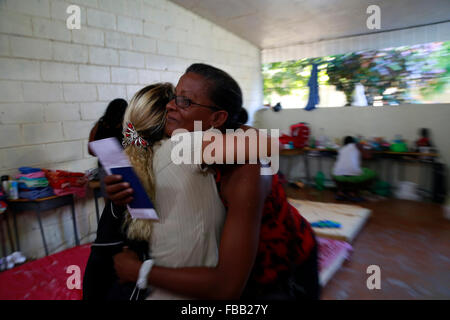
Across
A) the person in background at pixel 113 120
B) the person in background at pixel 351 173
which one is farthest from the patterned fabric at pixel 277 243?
the person in background at pixel 351 173

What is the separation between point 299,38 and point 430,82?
94.6 inches

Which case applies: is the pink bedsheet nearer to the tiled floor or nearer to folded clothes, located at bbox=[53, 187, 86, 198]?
the tiled floor

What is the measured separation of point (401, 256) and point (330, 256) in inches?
33.1

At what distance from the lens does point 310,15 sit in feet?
15.9

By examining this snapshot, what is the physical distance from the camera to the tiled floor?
96.4 inches

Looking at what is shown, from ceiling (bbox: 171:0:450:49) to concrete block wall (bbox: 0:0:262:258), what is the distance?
3.17ft

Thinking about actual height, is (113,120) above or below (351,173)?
above

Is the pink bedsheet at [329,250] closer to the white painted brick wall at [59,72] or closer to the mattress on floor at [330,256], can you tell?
the mattress on floor at [330,256]

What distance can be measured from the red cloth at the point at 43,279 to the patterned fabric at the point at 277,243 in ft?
5.95

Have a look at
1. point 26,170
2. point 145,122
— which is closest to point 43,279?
point 26,170

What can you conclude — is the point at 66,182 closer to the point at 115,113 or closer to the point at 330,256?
the point at 115,113

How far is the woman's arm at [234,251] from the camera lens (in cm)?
80

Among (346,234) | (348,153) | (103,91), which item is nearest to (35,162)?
(103,91)

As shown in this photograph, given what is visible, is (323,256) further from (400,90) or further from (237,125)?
(400,90)
